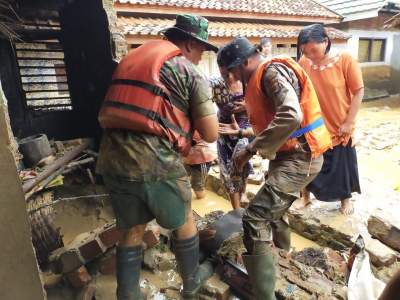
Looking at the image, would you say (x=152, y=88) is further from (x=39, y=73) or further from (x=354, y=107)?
(x=39, y=73)

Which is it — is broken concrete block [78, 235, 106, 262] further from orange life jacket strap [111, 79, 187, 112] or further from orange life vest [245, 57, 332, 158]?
orange life vest [245, 57, 332, 158]

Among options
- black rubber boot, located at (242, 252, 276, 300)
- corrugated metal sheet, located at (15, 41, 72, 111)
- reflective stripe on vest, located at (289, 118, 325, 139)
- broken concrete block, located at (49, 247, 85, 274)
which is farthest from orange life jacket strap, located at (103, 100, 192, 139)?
corrugated metal sheet, located at (15, 41, 72, 111)

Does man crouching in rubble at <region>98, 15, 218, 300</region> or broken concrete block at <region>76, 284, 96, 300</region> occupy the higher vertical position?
man crouching in rubble at <region>98, 15, 218, 300</region>

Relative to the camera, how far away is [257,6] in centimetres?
1196

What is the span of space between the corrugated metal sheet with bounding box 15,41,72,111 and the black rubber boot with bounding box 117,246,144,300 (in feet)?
10.2

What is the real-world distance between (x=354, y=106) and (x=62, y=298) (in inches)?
146

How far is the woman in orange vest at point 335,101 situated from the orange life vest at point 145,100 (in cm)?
231

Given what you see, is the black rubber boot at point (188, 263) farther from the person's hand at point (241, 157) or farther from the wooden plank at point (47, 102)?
the wooden plank at point (47, 102)

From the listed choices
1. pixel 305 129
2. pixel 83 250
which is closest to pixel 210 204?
pixel 83 250

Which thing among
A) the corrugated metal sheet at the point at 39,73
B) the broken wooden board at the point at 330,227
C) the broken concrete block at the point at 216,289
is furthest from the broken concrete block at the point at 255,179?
the corrugated metal sheet at the point at 39,73

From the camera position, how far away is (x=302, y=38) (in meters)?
3.77

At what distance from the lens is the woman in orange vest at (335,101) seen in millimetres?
3837

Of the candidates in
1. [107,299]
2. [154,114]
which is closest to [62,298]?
[107,299]

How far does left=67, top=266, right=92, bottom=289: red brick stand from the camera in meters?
2.61
